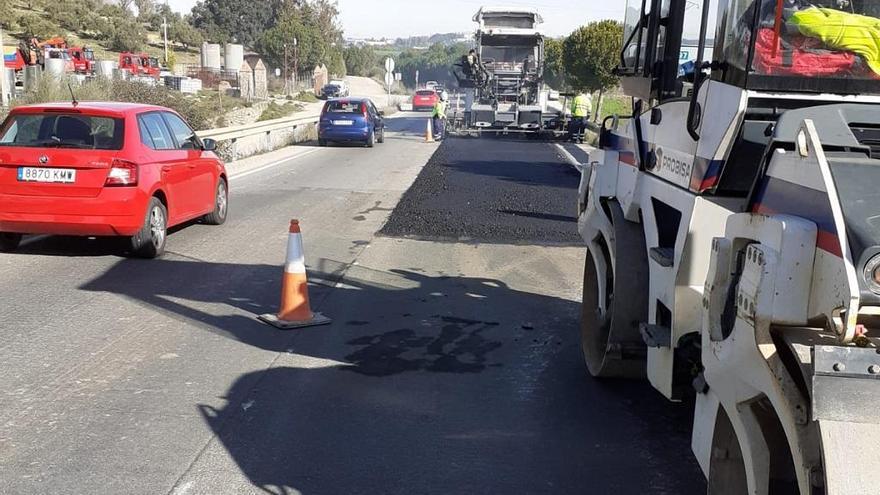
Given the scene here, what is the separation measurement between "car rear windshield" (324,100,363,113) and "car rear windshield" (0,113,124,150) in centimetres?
1897

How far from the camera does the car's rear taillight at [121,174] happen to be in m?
9.11

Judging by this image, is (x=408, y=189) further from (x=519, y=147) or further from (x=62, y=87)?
(x=62, y=87)

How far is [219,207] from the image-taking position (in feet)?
39.8

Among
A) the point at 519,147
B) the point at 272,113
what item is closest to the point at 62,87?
the point at 519,147

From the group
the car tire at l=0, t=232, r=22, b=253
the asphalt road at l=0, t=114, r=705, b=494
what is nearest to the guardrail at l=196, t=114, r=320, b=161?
the car tire at l=0, t=232, r=22, b=253

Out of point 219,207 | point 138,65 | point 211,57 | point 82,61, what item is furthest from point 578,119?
point 211,57

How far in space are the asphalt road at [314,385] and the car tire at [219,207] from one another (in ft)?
5.45

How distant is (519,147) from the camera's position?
89.7 feet

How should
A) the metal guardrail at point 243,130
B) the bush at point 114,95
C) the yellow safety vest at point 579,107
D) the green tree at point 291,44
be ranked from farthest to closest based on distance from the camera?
the green tree at point 291,44 < the yellow safety vest at point 579,107 < the bush at point 114,95 < the metal guardrail at point 243,130

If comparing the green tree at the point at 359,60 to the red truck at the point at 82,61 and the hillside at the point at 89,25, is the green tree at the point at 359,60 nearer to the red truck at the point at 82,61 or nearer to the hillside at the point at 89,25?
the hillside at the point at 89,25

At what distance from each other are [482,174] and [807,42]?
14981 mm

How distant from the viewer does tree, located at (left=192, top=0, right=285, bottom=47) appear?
98.8 metres

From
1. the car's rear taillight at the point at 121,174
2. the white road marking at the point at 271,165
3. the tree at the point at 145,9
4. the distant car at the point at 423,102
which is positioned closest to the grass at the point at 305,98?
the distant car at the point at 423,102

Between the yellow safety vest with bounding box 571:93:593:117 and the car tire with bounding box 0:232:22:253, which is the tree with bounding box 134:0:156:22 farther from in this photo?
the car tire with bounding box 0:232:22:253
